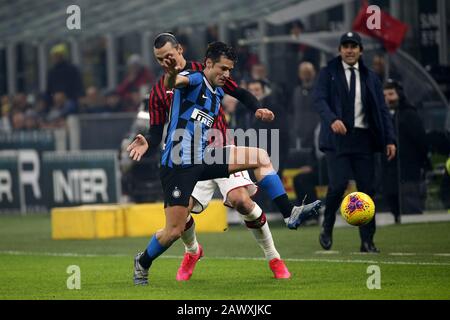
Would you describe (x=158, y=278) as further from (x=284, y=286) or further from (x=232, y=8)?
(x=232, y=8)

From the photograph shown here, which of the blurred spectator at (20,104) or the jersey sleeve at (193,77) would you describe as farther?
the blurred spectator at (20,104)

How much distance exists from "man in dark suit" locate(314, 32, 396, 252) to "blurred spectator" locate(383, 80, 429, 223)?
158 inches

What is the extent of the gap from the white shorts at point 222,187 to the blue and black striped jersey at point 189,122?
68 centimetres

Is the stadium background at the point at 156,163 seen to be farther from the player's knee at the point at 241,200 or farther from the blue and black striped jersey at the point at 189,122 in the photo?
the blue and black striped jersey at the point at 189,122

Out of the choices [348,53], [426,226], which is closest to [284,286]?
[348,53]

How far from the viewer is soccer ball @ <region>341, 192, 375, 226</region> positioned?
13312 mm

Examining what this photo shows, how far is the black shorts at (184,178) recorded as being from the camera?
37.3ft

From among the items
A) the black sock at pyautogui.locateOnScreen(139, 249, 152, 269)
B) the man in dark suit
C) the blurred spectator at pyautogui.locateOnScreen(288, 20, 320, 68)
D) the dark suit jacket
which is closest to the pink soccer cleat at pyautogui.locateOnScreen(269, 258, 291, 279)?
the black sock at pyautogui.locateOnScreen(139, 249, 152, 269)

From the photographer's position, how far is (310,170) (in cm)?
1959

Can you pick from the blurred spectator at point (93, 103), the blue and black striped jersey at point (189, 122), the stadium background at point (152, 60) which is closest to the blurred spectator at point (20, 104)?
the stadium background at point (152, 60)

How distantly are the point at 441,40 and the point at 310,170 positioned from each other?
2.75 m

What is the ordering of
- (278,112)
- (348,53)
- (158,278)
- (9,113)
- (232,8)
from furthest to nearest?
(9,113)
(232,8)
(278,112)
(348,53)
(158,278)

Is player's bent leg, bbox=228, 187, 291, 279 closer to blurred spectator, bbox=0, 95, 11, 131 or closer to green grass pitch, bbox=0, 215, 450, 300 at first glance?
green grass pitch, bbox=0, 215, 450, 300

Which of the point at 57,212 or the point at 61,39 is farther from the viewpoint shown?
the point at 61,39
